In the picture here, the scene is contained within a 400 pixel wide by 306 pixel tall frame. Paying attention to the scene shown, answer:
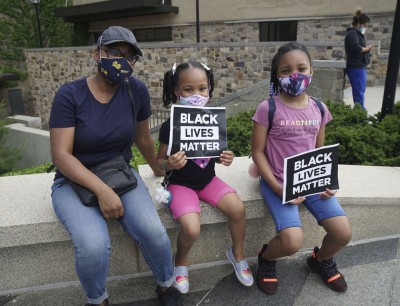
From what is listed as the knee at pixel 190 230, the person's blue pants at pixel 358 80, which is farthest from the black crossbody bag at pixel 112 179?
the person's blue pants at pixel 358 80

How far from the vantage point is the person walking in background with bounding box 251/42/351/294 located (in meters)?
2.28

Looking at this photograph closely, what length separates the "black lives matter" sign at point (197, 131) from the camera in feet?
7.39

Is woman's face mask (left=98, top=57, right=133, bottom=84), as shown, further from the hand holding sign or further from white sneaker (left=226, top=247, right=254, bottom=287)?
white sneaker (left=226, top=247, right=254, bottom=287)

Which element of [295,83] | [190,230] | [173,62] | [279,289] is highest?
[295,83]

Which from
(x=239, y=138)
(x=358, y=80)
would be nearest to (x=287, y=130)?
(x=239, y=138)

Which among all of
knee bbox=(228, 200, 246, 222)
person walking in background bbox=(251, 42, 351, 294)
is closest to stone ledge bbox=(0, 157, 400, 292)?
knee bbox=(228, 200, 246, 222)

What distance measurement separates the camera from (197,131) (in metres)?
2.30

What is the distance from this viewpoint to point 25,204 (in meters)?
2.43

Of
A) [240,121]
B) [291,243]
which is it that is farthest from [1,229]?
[240,121]

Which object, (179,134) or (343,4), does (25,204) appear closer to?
(179,134)

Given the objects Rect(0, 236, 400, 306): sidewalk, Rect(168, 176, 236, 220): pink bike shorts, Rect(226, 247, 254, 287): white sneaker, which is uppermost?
Rect(168, 176, 236, 220): pink bike shorts

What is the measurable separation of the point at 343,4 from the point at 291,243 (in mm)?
14707

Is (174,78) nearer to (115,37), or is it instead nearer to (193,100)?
(193,100)

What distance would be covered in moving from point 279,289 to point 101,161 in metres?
1.42
